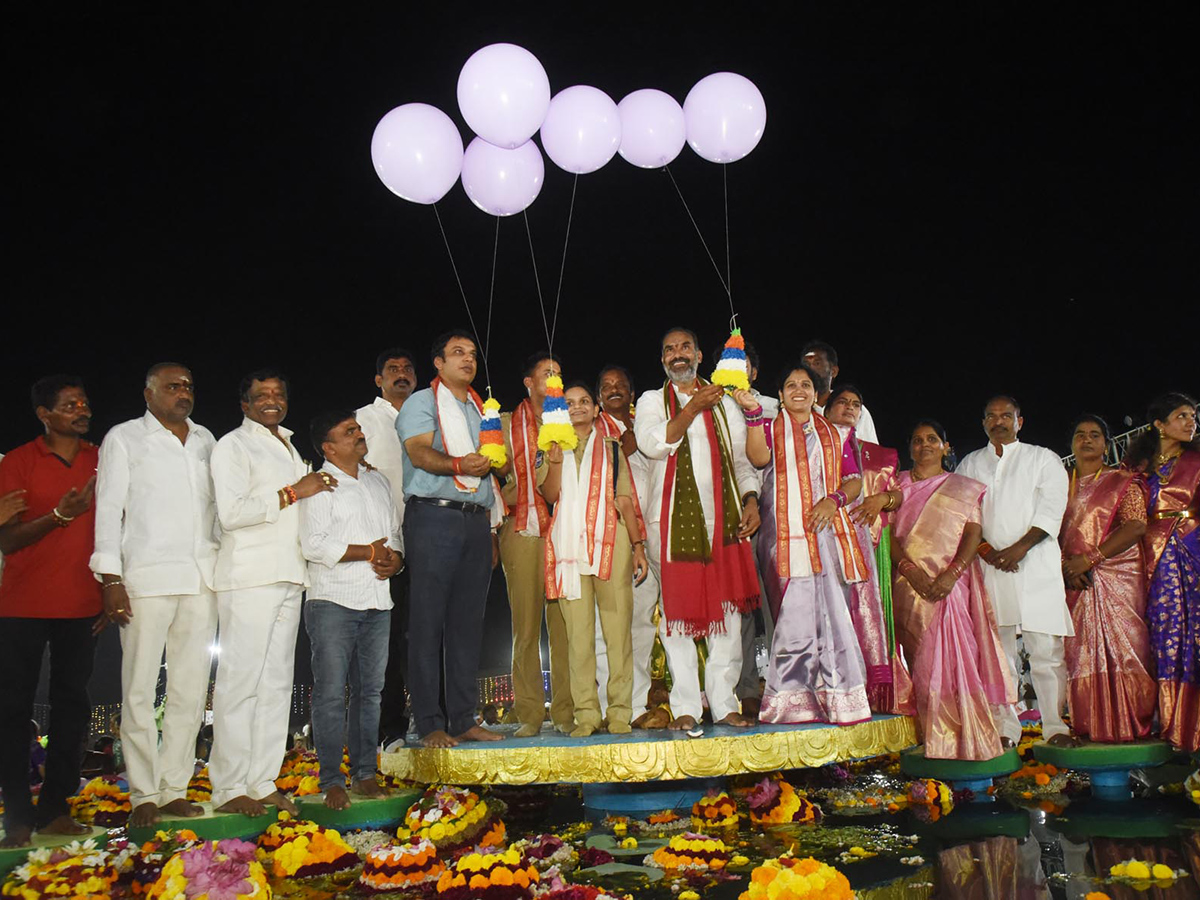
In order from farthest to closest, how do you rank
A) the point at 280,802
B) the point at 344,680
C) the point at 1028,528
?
A: the point at 1028,528
the point at 344,680
the point at 280,802

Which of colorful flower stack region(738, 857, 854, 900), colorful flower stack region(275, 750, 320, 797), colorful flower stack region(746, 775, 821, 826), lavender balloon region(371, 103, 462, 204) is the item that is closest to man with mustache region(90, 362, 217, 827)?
colorful flower stack region(275, 750, 320, 797)

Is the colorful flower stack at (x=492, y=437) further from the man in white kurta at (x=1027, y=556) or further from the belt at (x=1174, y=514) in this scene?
the belt at (x=1174, y=514)

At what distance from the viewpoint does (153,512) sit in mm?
4539

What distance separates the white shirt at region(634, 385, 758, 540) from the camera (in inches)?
194

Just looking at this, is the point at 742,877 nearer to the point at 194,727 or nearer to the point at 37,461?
the point at 194,727

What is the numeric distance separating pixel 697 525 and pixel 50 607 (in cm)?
299

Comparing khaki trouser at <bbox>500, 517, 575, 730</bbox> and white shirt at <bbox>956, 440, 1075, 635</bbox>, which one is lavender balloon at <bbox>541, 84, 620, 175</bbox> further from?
white shirt at <bbox>956, 440, 1075, 635</bbox>

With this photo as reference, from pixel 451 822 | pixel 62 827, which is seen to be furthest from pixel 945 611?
pixel 62 827

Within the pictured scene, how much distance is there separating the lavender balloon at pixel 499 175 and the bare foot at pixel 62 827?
13.7 ft

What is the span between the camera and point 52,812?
4297 millimetres

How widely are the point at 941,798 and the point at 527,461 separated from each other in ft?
8.80

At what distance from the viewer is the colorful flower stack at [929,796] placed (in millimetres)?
4672

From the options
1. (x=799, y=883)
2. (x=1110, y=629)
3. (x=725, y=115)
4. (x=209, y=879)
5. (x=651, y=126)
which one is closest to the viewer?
(x=799, y=883)

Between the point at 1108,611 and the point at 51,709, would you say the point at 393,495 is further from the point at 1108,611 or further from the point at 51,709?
the point at 1108,611
